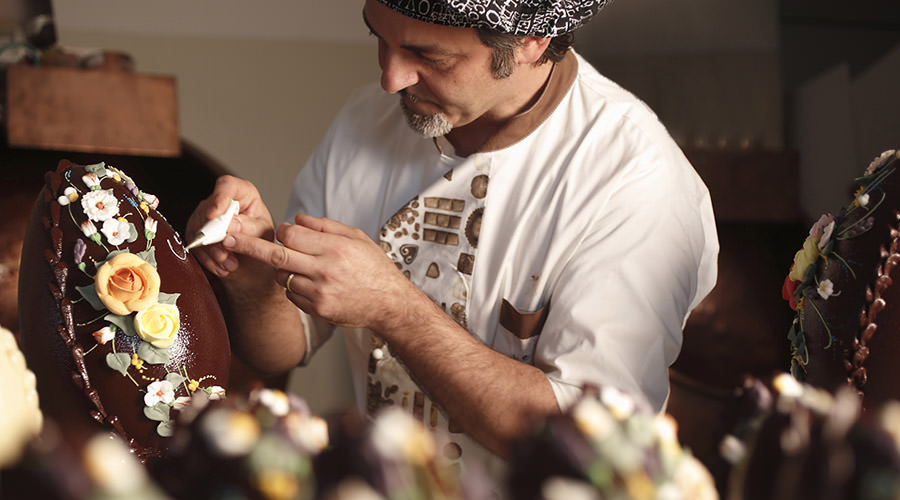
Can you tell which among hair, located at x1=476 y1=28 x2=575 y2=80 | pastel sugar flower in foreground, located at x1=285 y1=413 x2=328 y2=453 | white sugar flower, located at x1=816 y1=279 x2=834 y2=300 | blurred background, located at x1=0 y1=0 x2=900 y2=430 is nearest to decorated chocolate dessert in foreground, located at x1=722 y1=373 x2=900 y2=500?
pastel sugar flower in foreground, located at x1=285 y1=413 x2=328 y2=453

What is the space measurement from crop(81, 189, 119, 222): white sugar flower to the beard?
0.68m

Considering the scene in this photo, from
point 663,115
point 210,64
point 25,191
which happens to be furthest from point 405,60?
point 663,115

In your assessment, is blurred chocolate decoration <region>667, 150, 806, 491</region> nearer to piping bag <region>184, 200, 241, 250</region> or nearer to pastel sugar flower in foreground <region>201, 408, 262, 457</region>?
piping bag <region>184, 200, 241, 250</region>

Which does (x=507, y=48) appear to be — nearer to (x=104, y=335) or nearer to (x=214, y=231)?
(x=214, y=231)

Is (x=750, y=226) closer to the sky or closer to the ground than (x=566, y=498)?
closer to the ground

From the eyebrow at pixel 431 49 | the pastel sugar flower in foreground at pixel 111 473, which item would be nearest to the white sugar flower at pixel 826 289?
the eyebrow at pixel 431 49

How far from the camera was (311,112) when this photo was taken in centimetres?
381

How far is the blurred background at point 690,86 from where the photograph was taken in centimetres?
334

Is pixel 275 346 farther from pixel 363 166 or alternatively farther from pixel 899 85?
pixel 899 85

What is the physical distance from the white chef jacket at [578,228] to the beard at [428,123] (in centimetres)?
11

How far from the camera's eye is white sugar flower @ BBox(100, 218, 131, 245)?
40.3 inches

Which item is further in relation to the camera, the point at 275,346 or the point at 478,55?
the point at 275,346

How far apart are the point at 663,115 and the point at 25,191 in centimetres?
269

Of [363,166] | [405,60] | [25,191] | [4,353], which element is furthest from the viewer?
[25,191]
